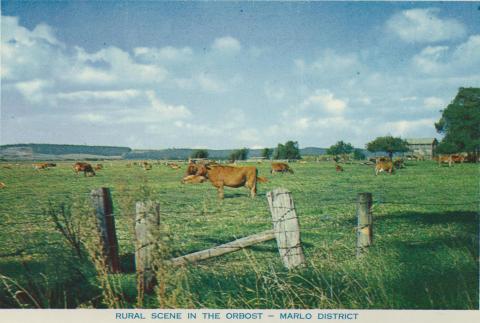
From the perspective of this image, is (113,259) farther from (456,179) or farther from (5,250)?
(456,179)

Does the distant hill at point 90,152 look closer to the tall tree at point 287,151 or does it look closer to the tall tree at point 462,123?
the tall tree at point 287,151

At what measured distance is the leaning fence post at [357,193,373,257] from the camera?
382 cm

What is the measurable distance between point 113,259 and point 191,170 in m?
10.8

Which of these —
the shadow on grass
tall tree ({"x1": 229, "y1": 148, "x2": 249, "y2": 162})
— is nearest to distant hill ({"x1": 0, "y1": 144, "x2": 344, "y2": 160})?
tall tree ({"x1": 229, "y1": 148, "x2": 249, "y2": 162})

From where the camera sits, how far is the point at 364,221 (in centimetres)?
384

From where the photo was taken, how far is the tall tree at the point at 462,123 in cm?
658

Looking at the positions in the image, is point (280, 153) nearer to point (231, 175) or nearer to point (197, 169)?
point (231, 175)

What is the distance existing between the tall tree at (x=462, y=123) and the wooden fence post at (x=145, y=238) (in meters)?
5.69

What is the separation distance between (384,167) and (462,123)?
10.5 m

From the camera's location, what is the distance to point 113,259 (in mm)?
3955

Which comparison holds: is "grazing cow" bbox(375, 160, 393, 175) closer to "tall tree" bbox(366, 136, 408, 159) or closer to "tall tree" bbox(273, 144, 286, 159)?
"tall tree" bbox(366, 136, 408, 159)

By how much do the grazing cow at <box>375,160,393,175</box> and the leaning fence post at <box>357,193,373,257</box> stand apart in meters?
14.7
